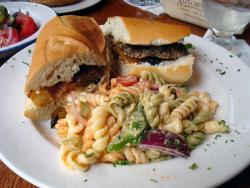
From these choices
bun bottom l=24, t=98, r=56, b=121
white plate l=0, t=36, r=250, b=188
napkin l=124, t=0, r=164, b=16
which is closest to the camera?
white plate l=0, t=36, r=250, b=188

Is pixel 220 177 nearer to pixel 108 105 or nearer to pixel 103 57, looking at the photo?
pixel 108 105

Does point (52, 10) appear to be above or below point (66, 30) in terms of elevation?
below

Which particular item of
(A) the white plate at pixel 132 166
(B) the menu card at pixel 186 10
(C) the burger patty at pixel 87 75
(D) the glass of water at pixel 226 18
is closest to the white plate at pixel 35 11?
(C) the burger patty at pixel 87 75

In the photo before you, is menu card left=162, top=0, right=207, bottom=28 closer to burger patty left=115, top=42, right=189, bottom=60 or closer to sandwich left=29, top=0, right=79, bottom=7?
burger patty left=115, top=42, right=189, bottom=60

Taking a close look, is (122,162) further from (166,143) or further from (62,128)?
(62,128)

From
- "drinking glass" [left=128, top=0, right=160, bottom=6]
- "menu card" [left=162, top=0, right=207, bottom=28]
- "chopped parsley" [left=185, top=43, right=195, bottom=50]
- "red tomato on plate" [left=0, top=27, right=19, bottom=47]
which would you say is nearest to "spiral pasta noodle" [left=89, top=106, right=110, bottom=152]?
"chopped parsley" [left=185, top=43, right=195, bottom=50]

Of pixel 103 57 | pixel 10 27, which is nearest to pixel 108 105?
pixel 103 57
